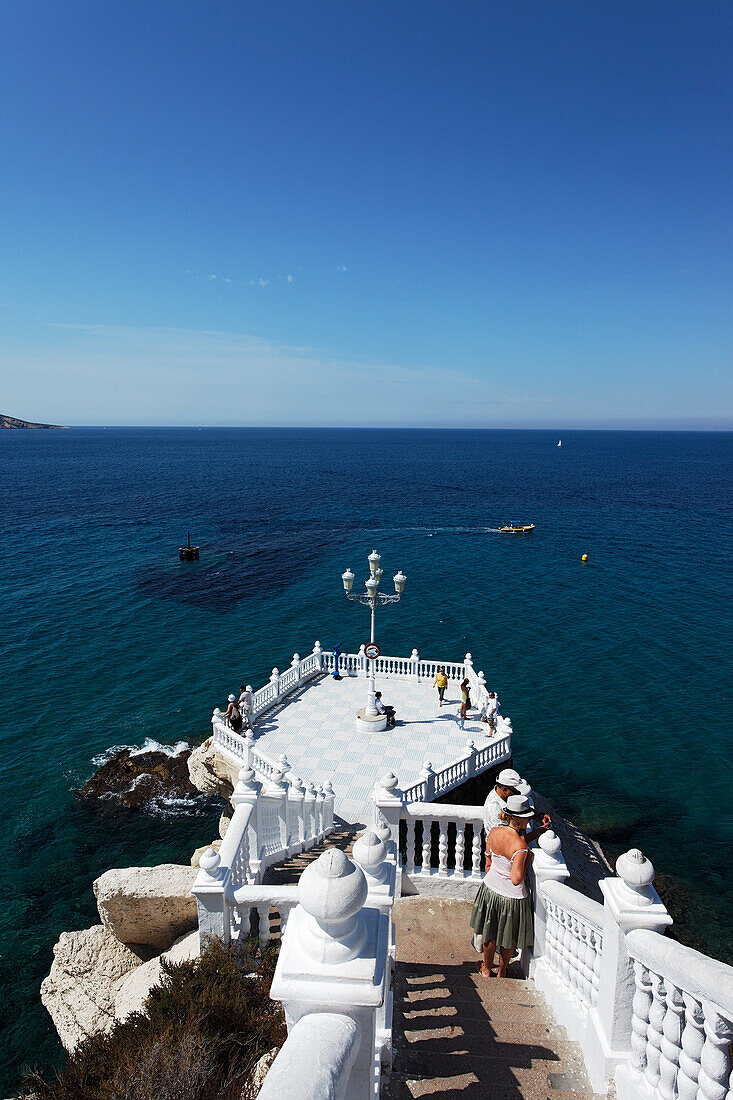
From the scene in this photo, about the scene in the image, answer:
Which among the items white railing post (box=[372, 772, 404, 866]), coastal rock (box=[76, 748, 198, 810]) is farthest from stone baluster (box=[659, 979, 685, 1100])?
coastal rock (box=[76, 748, 198, 810])

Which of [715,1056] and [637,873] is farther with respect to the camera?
[637,873]

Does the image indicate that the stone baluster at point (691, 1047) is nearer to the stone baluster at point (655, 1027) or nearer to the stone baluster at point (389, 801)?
the stone baluster at point (655, 1027)

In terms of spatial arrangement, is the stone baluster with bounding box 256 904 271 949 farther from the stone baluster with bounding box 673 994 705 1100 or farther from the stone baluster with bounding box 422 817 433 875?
the stone baluster with bounding box 673 994 705 1100

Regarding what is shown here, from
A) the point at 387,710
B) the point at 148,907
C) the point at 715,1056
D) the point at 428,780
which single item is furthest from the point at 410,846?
the point at 387,710

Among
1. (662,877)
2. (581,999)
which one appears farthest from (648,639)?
(581,999)

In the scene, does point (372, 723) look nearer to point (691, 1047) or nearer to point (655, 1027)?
point (655, 1027)

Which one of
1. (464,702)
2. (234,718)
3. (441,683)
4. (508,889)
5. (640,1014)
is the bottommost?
(234,718)

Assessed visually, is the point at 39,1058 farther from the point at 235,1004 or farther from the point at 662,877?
the point at 662,877
